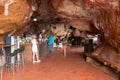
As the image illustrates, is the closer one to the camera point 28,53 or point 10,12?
point 10,12

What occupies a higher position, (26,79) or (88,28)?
(88,28)

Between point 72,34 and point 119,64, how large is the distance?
1609 centimetres

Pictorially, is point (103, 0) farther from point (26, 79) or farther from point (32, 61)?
point (32, 61)

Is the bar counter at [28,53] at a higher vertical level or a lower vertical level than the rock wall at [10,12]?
lower

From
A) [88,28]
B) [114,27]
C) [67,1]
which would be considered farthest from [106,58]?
[88,28]

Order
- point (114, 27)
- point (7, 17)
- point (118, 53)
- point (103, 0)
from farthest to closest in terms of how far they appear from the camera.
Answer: point (118, 53) < point (7, 17) < point (114, 27) < point (103, 0)

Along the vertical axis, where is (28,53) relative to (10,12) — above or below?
below

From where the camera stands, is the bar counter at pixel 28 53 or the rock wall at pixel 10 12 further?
the bar counter at pixel 28 53

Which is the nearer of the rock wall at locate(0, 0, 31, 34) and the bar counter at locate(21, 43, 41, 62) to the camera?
the rock wall at locate(0, 0, 31, 34)

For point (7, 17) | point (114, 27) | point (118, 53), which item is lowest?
point (118, 53)

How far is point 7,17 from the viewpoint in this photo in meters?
7.30

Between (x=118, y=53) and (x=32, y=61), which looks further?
(x=32, y=61)

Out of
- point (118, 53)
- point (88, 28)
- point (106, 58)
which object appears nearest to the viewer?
point (118, 53)

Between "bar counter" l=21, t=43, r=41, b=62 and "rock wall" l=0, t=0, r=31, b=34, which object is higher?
"rock wall" l=0, t=0, r=31, b=34
